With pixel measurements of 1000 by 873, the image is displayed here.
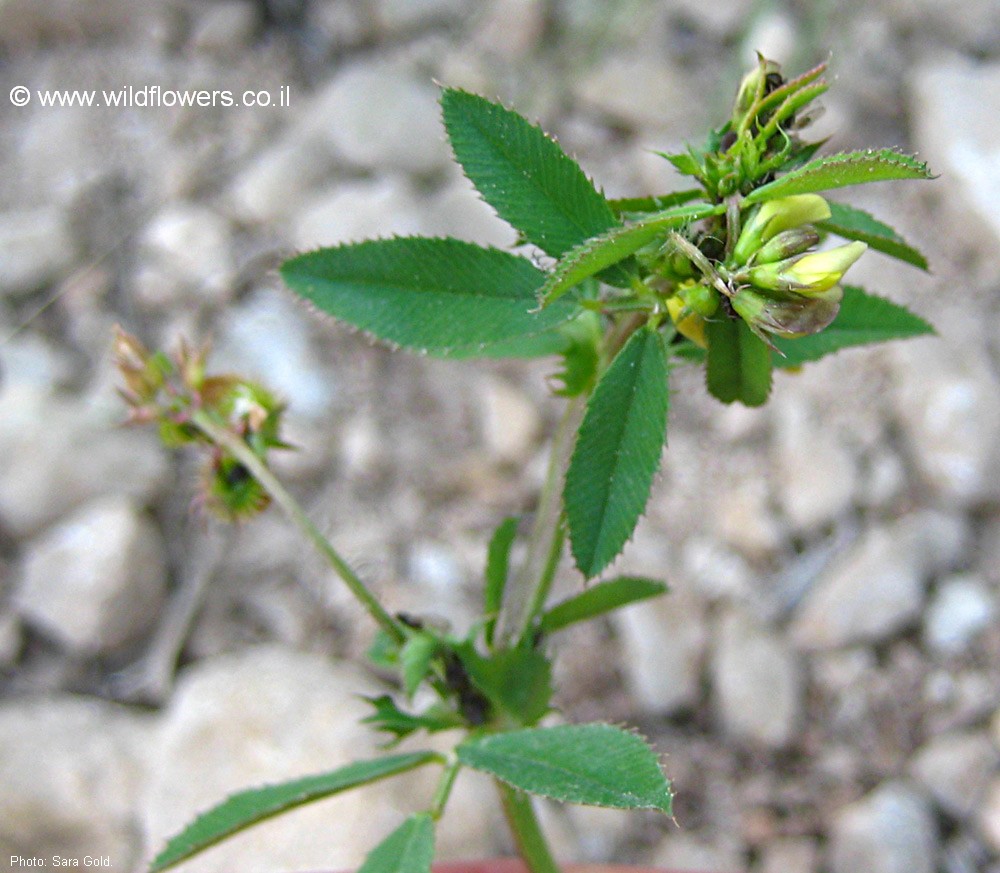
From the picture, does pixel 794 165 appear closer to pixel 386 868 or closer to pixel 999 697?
pixel 386 868

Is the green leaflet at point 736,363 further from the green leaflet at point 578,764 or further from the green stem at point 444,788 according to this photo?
the green stem at point 444,788

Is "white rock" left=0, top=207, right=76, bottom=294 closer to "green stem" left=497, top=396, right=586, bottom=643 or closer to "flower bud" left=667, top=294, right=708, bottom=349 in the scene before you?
"green stem" left=497, top=396, right=586, bottom=643

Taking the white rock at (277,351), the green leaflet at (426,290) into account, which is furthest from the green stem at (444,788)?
the white rock at (277,351)

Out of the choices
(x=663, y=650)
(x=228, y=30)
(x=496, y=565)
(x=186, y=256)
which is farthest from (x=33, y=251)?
(x=496, y=565)

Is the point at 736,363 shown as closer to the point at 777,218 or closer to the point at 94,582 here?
the point at 777,218

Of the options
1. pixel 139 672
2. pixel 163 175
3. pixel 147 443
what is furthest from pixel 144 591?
pixel 163 175

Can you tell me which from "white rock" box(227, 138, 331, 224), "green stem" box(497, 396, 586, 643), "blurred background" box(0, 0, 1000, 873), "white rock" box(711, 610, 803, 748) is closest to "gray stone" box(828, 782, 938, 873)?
"blurred background" box(0, 0, 1000, 873)
